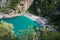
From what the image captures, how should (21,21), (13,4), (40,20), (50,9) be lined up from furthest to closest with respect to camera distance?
(13,4) → (50,9) → (21,21) → (40,20)

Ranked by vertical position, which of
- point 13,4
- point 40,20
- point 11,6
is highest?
point 13,4

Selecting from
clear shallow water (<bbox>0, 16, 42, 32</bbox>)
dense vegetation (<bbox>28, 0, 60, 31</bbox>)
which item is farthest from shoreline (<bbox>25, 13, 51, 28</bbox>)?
dense vegetation (<bbox>28, 0, 60, 31</bbox>)

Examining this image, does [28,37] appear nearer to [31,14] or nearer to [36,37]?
[36,37]

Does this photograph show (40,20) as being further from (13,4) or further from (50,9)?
(13,4)

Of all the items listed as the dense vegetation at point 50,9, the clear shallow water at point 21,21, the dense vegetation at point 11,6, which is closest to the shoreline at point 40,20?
the clear shallow water at point 21,21

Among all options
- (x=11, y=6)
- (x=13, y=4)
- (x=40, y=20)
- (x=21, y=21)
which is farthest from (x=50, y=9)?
(x=11, y=6)

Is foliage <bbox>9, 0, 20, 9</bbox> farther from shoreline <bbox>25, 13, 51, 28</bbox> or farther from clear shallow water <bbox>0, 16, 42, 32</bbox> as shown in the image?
shoreline <bbox>25, 13, 51, 28</bbox>

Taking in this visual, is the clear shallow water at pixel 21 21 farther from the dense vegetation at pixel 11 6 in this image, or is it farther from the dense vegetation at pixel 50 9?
the dense vegetation at pixel 50 9

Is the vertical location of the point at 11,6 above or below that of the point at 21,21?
above

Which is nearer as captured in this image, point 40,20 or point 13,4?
point 40,20

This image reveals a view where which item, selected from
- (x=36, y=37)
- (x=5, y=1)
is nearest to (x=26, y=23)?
(x=5, y=1)

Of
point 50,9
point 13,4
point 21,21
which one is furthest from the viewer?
point 13,4
